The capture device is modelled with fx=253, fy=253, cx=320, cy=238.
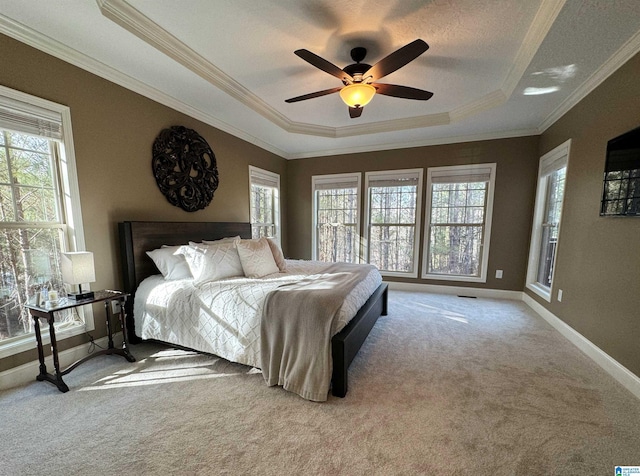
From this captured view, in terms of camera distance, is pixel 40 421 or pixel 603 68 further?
pixel 603 68

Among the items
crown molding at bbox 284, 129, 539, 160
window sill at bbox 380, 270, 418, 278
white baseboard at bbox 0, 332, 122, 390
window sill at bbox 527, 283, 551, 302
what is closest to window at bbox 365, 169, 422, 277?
window sill at bbox 380, 270, 418, 278

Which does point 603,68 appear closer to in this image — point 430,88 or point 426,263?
point 430,88

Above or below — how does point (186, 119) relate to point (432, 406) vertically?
above

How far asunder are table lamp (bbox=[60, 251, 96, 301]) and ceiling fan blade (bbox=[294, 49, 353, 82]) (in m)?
2.21

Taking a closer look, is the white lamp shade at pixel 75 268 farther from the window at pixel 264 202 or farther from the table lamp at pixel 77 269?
the window at pixel 264 202

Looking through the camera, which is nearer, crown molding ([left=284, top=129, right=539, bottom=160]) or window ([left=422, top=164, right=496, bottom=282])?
crown molding ([left=284, top=129, right=539, bottom=160])

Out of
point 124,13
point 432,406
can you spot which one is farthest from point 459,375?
point 124,13

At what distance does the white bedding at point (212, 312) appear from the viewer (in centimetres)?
198

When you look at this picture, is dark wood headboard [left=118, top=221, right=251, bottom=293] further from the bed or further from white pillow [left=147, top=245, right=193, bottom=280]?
white pillow [left=147, top=245, right=193, bottom=280]

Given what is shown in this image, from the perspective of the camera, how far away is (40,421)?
1584mm

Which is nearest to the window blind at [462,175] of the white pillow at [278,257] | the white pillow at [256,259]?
the white pillow at [278,257]

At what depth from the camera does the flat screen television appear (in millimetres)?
1918

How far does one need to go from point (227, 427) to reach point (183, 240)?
6.89ft

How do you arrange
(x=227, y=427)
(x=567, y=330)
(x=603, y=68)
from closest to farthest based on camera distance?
(x=227, y=427) → (x=603, y=68) → (x=567, y=330)
